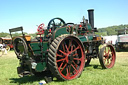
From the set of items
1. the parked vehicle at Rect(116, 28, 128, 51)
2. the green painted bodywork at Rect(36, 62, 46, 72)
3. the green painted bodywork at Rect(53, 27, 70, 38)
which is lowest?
the parked vehicle at Rect(116, 28, 128, 51)

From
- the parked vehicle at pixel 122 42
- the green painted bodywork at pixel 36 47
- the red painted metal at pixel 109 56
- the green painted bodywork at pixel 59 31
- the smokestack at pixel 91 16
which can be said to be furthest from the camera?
the parked vehicle at pixel 122 42

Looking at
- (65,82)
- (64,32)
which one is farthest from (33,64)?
(64,32)

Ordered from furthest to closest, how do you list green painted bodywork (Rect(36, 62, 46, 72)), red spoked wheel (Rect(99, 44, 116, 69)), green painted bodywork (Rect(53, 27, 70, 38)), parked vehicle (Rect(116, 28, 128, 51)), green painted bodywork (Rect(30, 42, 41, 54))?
1. parked vehicle (Rect(116, 28, 128, 51))
2. red spoked wheel (Rect(99, 44, 116, 69))
3. green painted bodywork (Rect(53, 27, 70, 38))
4. green painted bodywork (Rect(30, 42, 41, 54))
5. green painted bodywork (Rect(36, 62, 46, 72))

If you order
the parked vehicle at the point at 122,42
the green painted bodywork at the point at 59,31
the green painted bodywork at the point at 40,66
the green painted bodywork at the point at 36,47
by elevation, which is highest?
the green painted bodywork at the point at 59,31

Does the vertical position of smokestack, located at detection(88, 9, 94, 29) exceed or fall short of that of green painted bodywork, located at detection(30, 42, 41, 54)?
it exceeds it

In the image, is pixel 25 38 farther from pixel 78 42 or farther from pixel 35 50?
pixel 78 42

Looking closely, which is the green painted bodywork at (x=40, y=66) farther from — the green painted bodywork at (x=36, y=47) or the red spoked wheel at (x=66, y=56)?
the green painted bodywork at (x=36, y=47)

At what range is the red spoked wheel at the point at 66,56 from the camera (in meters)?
4.68

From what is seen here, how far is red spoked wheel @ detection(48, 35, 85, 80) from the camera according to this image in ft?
15.3

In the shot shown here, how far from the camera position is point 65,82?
4.89 m

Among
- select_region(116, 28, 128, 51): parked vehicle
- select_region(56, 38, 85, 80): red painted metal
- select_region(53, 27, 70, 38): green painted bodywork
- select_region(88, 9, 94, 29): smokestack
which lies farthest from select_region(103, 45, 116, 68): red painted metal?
select_region(116, 28, 128, 51): parked vehicle

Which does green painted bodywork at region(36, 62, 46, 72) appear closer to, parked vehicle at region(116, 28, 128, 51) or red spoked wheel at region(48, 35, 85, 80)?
red spoked wheel at region(48, 35, 85, 80)

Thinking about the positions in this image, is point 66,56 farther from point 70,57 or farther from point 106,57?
point 106,57

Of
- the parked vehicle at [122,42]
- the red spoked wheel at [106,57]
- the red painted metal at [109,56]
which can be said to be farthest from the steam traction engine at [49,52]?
the parked vehicle at [122,42]
